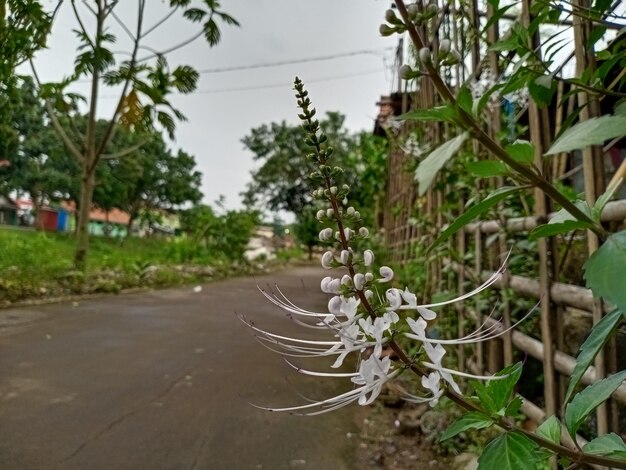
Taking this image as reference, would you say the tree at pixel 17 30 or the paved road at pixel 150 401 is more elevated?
the tree at pixel 17 30

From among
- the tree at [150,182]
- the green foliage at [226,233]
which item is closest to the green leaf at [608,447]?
the green foliage at [226,233]

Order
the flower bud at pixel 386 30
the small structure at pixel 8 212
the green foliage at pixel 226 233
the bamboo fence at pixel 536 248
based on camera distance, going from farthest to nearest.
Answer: the small structure at pixel 8 212 → the green foliage at pixel 226 233 → the bamboo fence at pixel 536 248 → the flower bud at pixel 386 30

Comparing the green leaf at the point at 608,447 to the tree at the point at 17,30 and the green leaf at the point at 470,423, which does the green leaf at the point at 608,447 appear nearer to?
the green leaf at the point at 470,423

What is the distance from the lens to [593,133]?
36 centimetres

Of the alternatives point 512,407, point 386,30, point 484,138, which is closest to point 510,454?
point 512,407

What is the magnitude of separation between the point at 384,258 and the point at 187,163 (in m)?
20.8

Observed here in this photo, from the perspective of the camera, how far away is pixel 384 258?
4.95 metres

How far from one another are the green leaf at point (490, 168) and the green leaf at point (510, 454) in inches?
9.4

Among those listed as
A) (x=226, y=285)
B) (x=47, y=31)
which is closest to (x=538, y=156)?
(x=47, y=31)

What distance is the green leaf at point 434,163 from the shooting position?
0.34 m

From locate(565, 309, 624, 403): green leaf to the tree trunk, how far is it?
6.14 m

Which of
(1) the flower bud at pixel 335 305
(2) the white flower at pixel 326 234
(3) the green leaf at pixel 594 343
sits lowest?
(3) the green leaf at pixel 594 343

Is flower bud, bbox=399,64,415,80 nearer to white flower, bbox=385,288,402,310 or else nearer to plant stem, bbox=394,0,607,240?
plant stem, bbox=394,0,607,240

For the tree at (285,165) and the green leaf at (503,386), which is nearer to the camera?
the green leaf at (503,386)
